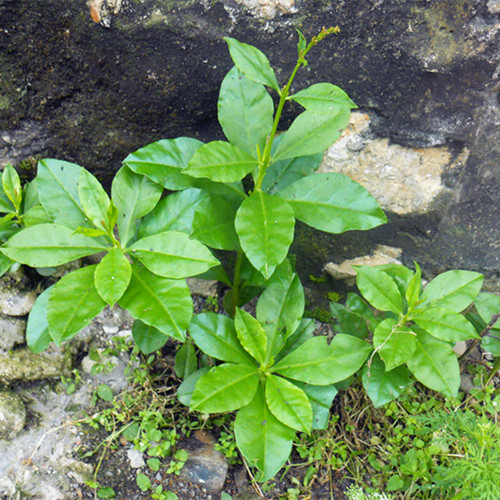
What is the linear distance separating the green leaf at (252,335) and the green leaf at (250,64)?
849 millimetres

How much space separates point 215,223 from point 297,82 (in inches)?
26.3

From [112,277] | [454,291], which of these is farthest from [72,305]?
[454,291]

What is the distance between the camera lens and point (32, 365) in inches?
77.4

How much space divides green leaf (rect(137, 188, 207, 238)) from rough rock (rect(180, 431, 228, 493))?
3.04ft

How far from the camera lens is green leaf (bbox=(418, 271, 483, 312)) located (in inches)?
71.4

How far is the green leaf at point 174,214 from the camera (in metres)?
1.74

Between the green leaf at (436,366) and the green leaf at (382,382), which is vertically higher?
the green leaf at (436,366)

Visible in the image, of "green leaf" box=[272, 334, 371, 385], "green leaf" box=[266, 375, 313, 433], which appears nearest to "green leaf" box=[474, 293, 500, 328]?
"green leaf" box=[272, 334, 371, 385]

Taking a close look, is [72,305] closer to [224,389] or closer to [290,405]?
[224,389]

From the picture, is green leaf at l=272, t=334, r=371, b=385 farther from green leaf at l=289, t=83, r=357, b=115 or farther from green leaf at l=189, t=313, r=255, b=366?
green leaf at l=289, t=83, r=357, b=115

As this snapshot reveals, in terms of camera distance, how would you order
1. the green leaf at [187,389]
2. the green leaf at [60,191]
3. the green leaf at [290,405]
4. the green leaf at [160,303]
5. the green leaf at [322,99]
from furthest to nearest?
the green leaf at [187,389] → the green leaf at [60,191] → the green leaf at [290,405] → the green leaf at [160,303] → the green leaf at [322,99]

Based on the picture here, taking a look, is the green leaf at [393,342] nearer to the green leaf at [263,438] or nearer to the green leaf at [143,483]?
the green leaf at [263,438]

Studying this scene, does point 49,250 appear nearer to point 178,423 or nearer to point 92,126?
point 92,126

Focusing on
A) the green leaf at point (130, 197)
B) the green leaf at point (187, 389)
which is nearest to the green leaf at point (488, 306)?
the green leaf at point (187, 389)
